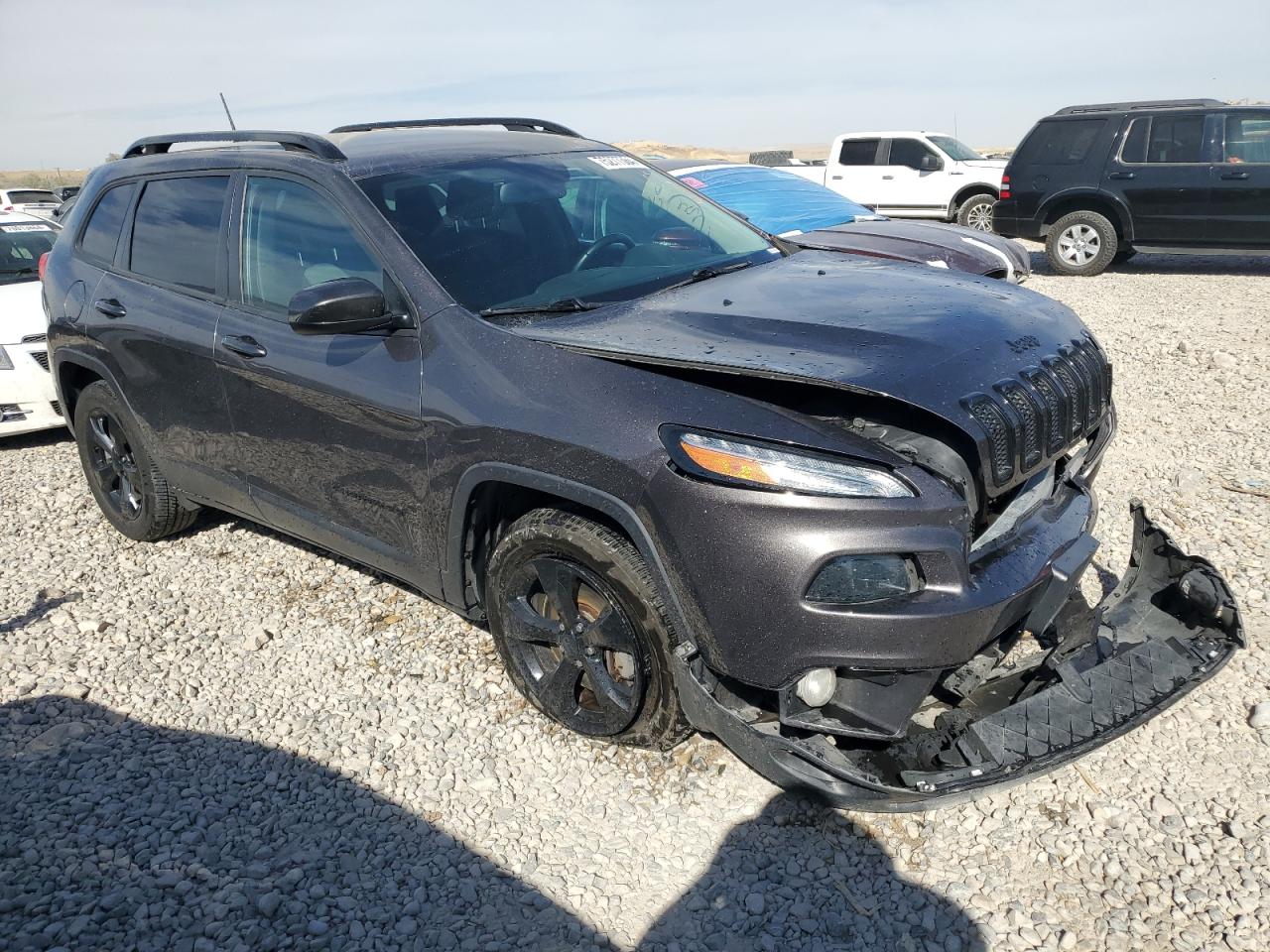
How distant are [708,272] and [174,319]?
2239 mm

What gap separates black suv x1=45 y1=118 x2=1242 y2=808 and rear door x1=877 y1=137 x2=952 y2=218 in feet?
40.7

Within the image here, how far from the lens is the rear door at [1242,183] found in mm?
11008

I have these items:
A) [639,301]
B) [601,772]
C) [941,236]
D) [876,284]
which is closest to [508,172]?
[639,301]

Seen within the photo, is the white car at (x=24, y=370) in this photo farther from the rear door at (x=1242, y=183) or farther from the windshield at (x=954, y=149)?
the windshield at (x=954, y=149)

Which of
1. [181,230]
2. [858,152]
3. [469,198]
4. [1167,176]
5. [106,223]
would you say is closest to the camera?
[469,198]

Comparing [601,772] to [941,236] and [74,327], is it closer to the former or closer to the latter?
[74,327]

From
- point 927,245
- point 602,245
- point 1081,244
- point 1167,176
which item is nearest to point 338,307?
point 602,245

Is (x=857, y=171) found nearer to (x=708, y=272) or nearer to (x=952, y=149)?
(x=952, y=149)

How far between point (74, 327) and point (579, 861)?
12.2ft

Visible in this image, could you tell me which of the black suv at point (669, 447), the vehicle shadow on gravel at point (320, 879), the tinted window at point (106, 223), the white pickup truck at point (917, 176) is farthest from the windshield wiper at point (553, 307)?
the white pickup truck at point (917, 176)

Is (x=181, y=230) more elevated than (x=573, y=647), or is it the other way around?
(x=181, y=230)

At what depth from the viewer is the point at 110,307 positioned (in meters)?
4.55

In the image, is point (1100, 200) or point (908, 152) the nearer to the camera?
point (1100, 200)

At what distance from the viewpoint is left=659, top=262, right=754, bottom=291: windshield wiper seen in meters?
3.57
